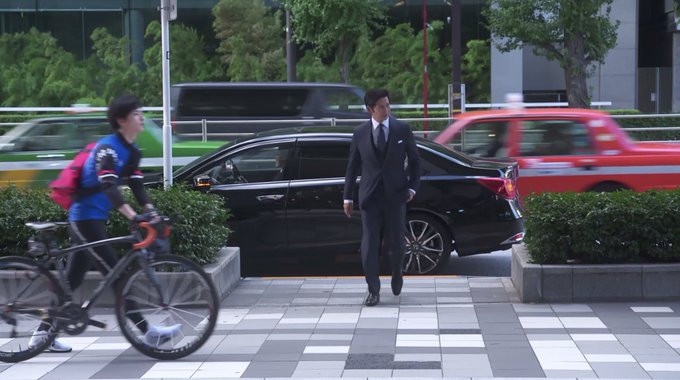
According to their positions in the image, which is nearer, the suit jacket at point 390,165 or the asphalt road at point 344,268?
the suit jacket at point 390,165

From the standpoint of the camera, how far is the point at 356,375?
20.2 feet

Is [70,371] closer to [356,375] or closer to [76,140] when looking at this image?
[356,375]

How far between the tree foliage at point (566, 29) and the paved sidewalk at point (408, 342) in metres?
20.9

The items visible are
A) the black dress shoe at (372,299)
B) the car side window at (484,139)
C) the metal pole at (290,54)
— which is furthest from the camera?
the metal pole at (290,54)

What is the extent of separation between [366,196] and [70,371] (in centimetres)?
282

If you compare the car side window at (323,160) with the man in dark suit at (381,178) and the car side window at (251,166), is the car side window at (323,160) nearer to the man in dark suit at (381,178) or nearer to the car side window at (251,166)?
the car side window at (251,166)

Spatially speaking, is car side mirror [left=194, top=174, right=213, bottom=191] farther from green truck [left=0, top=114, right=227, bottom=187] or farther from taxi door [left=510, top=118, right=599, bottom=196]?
taxi door [left=510, top=118, right=599, bottom=196]

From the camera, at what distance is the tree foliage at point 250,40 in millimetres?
36281

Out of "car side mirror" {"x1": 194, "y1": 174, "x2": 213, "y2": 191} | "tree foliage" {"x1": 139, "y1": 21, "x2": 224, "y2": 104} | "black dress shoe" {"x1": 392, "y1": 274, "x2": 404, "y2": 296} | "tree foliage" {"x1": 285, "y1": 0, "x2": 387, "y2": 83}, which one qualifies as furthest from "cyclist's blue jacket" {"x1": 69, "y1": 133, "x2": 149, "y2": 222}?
"tree foliage" {"x1": 139, "y1": 21, "x2": 224, "y2": 104}

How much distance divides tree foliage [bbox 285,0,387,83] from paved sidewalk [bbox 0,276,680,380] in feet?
74.1

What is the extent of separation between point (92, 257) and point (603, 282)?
4.04 metres

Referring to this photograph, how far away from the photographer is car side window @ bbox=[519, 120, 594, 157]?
40.9 feet

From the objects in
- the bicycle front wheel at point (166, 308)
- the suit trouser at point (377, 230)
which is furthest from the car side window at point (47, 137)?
the bicycle front wheel at point (166, 308)

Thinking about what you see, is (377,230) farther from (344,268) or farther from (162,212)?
(344,268)
